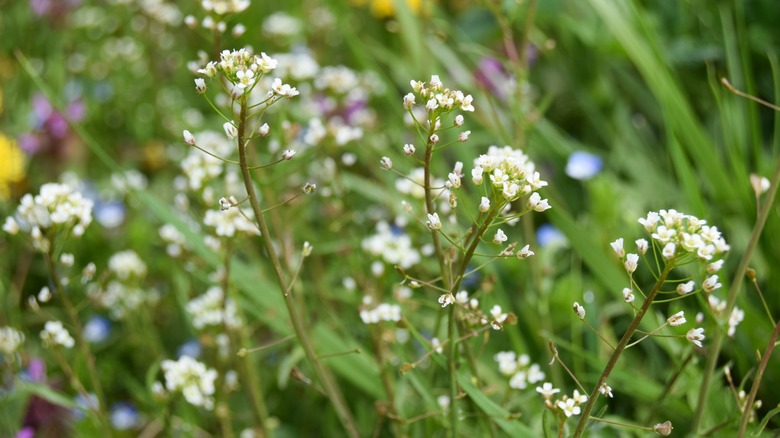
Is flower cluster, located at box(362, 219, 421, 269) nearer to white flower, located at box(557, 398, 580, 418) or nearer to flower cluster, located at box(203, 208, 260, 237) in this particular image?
flower cluster, located at box(203, 208, 260, 237)

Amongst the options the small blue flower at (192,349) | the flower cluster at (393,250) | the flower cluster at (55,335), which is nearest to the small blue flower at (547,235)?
the flower cluster at (393,250)

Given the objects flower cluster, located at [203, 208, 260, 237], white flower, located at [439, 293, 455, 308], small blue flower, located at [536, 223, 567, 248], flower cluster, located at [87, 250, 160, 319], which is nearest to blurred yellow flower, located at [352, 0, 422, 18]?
small blue flower, located at [536, 223, 567, 248]

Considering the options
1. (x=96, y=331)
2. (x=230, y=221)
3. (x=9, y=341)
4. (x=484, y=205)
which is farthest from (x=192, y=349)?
(x=484, y=205)

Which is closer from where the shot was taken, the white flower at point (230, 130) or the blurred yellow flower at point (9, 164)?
the white flower at point (230, 130)

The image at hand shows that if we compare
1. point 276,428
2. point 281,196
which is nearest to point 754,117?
point 281,196

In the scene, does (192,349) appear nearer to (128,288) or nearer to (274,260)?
(128,288)

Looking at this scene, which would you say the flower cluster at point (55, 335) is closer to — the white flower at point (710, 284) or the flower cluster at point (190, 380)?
the flower cluster at point (190, 380)

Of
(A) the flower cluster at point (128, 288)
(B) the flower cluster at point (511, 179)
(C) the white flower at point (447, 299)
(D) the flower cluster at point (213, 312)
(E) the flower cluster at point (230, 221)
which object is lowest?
(A) the flower cluster at point (128, 288)
